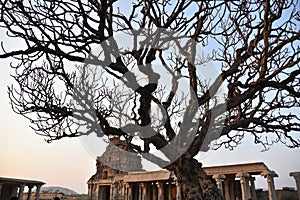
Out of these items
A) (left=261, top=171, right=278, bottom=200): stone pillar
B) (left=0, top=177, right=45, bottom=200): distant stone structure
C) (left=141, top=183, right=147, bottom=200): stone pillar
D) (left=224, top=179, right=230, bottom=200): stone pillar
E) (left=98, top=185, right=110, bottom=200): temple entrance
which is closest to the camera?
(left=261, top=171, right=278, bottom=200): stone pillar

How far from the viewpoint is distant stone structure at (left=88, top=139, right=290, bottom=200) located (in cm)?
1752

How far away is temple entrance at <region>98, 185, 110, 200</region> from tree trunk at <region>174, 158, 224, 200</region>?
29.2 metres

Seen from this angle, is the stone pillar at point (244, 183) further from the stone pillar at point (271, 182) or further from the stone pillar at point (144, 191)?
the stone pillar at point (144, 191)

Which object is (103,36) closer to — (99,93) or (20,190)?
(99,93)

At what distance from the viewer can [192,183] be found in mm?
4395

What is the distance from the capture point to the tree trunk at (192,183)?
14.0ft

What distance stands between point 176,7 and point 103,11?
1467 mm

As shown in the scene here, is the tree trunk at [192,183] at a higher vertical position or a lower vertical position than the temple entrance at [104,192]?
higher

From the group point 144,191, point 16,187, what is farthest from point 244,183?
point 16,187

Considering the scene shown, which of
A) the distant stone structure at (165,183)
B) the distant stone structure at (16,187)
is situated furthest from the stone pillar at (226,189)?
the distant stone structure at (16,187)

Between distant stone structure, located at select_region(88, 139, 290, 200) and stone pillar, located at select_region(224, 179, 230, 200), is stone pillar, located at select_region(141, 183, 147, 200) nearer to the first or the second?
distant stone structure, located at select_region(88, 139, 290, 200)

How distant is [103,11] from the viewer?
4.16 metres

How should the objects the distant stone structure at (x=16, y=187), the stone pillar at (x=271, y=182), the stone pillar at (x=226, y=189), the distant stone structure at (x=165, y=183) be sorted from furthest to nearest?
the distant stone structure at (x=16, y=187) < the stone pillar at (x=226, y=189) < the distant stone structure at (x=165, y=183) < the stone pillar at (x=271, y=182)

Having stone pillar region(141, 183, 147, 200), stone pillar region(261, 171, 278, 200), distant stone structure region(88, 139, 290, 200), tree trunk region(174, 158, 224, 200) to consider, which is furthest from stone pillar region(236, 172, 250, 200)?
tree trunk region(174, 158, 224, 200)
